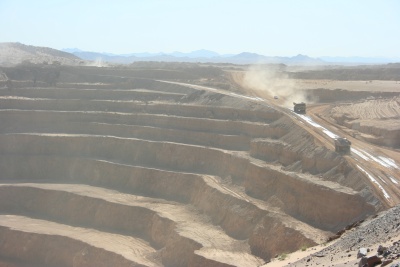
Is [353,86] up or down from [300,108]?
up

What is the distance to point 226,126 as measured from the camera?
47000mm

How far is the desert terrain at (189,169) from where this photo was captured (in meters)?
30.6

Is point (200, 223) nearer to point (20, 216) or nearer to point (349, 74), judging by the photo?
point (20, 216)

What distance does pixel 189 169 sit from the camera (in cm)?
4522

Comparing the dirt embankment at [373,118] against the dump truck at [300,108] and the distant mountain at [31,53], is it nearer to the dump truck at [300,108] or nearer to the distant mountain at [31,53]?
the dump truck at [300,108]

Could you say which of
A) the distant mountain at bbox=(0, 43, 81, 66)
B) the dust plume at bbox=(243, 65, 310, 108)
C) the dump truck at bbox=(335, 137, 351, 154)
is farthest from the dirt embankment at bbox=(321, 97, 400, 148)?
the distant mountain at bbox=(0, 43, 81, 66)

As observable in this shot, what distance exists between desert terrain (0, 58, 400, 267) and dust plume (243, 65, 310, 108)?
0.84 ft

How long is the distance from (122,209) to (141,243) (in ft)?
14.3

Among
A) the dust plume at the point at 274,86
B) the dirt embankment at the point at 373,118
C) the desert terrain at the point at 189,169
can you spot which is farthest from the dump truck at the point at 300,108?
the dust plume at the point at 274,86

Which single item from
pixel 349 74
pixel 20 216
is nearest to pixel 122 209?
pixel 20 216

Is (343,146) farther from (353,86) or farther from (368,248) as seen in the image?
(353,86)

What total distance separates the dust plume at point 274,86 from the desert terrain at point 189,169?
256 mm

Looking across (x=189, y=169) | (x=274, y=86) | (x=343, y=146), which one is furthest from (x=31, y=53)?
(x=343, y=146)

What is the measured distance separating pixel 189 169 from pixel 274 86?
2206 centimetres
